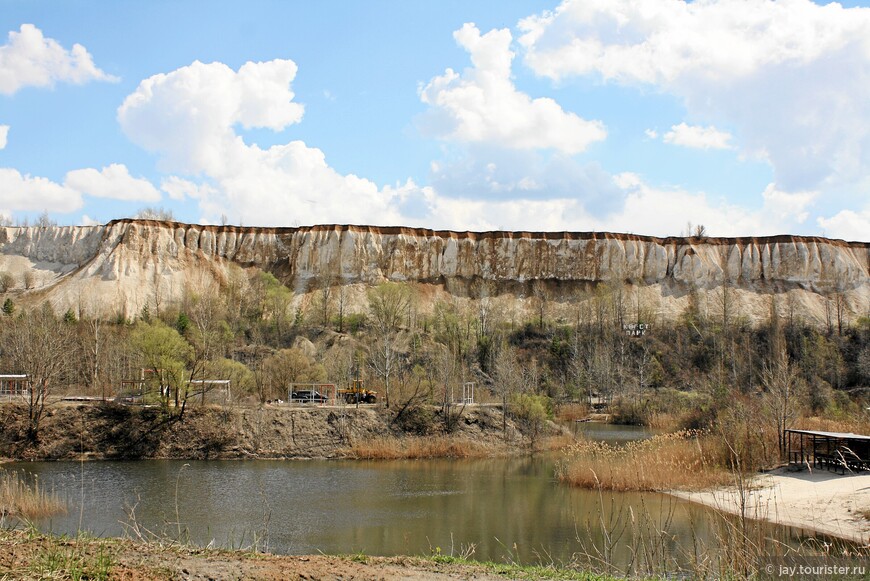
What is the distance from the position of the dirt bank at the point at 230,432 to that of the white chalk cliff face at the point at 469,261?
4401 centimetres

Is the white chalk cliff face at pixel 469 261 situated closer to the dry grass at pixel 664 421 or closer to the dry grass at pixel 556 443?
the dry grass at pixel 664 421

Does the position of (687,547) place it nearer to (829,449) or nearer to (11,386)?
(829,449)

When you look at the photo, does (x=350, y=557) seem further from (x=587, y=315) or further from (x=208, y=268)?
(x=208, y=268)

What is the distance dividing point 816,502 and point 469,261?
71259mm

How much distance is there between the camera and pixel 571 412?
5612 centimetres

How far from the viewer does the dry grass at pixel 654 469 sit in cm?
2458

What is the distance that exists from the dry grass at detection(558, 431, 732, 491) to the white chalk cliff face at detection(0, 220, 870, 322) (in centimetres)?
5559

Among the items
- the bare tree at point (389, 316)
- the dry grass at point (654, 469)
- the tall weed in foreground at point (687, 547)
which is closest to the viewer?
the tall weed in foreground at point (687, 547)

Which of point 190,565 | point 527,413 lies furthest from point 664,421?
point 190,565

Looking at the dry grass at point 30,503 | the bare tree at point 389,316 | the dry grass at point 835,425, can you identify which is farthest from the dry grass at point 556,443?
the dry grass at point 30,503

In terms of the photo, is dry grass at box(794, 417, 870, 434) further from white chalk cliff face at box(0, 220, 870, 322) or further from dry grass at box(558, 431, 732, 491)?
white chalk cliff face at box(0, 220, 870, 322)

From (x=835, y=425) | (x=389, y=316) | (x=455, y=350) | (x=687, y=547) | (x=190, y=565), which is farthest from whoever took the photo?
(x=389, y=316)

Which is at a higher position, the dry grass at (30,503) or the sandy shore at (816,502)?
the dry grass at (30,503)

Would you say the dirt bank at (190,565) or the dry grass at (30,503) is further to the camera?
the dry grass at (30,503)
